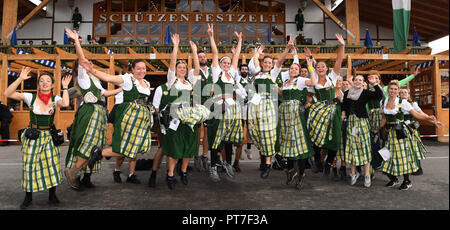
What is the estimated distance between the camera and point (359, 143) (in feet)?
11.2

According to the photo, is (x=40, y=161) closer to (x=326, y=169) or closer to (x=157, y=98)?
(x=157, y=98)

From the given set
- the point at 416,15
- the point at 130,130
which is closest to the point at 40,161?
the point at 130,130

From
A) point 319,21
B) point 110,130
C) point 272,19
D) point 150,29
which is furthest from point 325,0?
point 110,130

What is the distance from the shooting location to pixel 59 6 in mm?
12906

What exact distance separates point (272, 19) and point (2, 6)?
40.3 feet

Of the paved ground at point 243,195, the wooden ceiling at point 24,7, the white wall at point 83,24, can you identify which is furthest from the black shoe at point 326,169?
the wooden ceiling at point 24,7

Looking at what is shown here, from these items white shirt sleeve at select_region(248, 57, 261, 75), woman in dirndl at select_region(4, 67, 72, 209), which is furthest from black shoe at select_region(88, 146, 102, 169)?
white shirt sleeve at select_region(248, 57, 261, 75)

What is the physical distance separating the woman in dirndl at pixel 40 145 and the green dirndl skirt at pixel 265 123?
7.27ft

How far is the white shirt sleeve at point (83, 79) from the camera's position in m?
3.00

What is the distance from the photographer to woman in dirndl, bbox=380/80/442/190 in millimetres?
3312

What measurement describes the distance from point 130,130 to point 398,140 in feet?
11.0

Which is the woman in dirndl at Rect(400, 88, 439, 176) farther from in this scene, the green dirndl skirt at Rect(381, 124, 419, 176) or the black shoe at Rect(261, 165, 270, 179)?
the black shoe at Rect(261, 165, 270, 179)

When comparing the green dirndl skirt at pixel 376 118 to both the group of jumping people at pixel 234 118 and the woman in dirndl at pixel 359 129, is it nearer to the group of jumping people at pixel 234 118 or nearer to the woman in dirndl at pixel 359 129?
the group of jumping people at pixel 234 118
